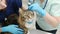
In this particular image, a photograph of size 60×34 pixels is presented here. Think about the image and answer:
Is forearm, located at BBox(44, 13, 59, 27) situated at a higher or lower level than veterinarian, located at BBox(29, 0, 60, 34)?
lower

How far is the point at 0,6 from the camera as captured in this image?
3.81ft

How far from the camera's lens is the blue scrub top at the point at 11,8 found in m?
1.23

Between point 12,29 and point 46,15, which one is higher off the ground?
point 46,15

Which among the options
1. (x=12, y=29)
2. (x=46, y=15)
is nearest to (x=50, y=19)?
(x=46, y=15)

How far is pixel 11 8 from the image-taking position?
126 cm

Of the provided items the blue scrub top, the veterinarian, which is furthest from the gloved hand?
the blue scrub top

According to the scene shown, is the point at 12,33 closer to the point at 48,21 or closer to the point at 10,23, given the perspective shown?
the point at 10,23

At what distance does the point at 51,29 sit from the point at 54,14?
23cm

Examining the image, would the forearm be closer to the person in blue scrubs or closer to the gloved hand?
the gloved hand

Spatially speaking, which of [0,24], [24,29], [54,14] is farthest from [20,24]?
[54,14]

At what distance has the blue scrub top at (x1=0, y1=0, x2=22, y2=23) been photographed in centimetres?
123

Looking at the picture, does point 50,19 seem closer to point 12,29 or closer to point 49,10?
point 49,10

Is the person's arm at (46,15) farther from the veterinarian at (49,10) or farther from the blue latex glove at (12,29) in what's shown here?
the blue latex glove at (12,29)

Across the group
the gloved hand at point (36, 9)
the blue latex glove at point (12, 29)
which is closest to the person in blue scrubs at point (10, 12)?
the blue latex glove at point (12, 29)
